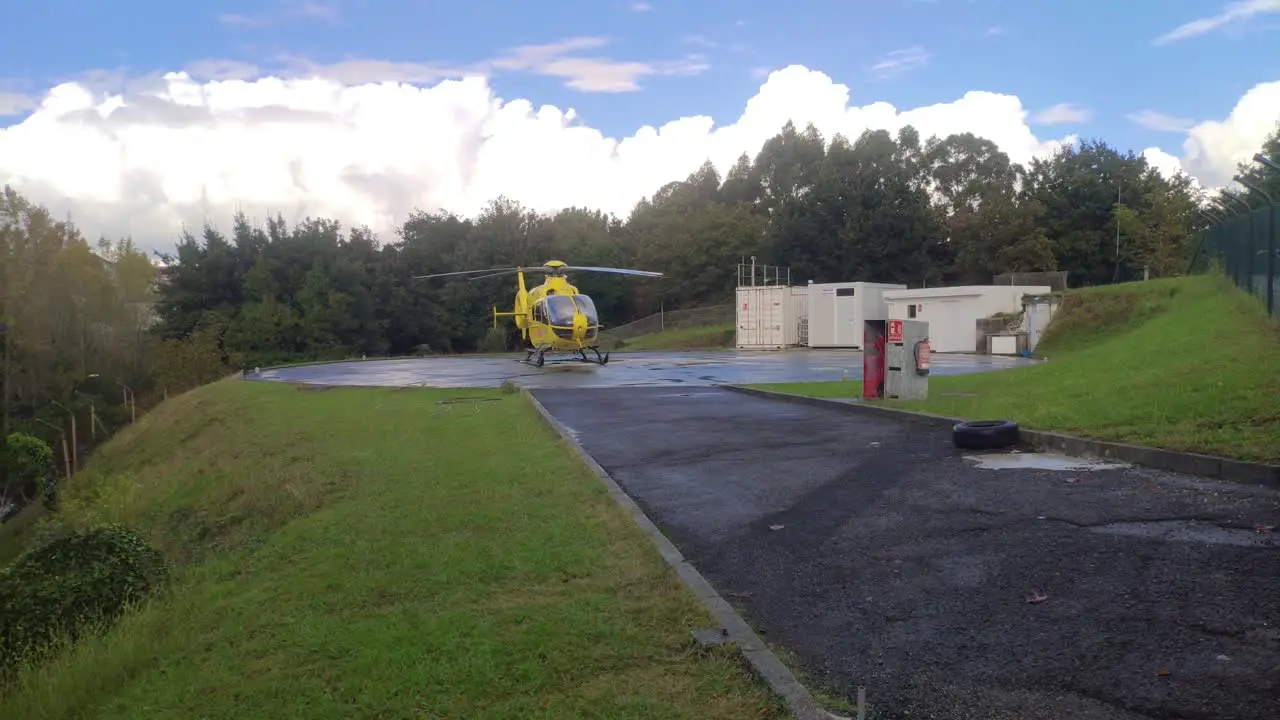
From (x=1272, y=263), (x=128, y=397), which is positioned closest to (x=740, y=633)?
(x=1272, y=263)

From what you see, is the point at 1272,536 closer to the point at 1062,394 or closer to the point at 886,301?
the point at 1062,394

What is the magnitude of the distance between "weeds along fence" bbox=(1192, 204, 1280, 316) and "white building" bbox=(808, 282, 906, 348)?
19186 millimetres

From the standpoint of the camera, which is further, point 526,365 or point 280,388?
point 526,365

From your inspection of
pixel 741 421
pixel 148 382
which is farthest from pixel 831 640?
pixel 148 382

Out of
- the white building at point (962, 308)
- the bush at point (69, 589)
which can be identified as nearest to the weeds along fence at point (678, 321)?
the white building at point (962, 308)

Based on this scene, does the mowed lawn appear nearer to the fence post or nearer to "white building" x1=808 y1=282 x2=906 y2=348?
the fence post

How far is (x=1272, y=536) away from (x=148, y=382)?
54785mm

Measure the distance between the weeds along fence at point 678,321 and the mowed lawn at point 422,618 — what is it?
46.2 m

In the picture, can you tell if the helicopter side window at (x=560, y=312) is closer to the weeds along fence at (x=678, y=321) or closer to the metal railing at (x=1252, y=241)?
the metal railing at (x=1252, y=241)

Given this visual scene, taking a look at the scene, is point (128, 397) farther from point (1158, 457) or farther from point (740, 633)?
point (740, 633)

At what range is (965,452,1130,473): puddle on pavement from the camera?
821cm

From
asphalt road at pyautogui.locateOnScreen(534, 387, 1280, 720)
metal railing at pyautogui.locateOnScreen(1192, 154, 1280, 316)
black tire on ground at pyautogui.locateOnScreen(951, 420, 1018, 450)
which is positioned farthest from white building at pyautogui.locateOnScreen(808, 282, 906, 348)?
asphalt road at pyautogui.locateOnScreen(534, 387, 1280, 720)

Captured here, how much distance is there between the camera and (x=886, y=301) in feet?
132

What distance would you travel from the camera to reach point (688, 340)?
5088 centimetres
